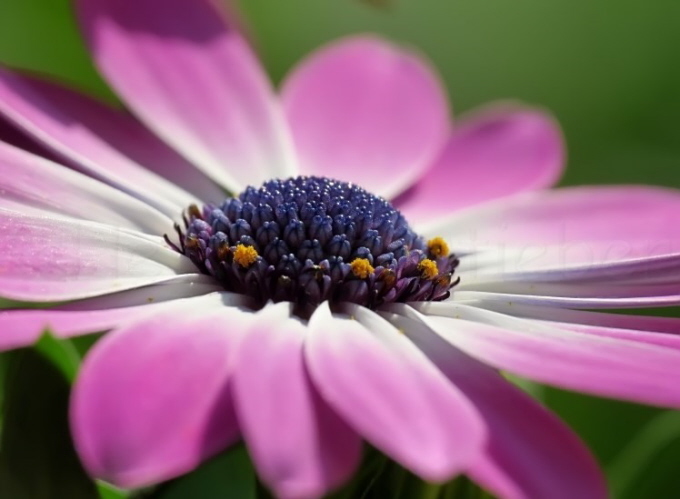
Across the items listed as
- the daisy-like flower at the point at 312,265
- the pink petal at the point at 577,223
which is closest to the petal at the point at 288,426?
the daisy-like flower at the point at 312,265

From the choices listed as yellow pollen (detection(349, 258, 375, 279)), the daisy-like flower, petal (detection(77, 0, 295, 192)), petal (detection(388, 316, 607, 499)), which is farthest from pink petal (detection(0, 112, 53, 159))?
petal (detection(388, 316, 607, 499))

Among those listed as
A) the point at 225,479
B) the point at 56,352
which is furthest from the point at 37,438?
the point at 225,479

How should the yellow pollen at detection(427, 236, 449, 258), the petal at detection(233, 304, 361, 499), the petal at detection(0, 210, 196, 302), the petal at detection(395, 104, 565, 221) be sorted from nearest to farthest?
the petal at detection(233, 304, 361, 499) < the petal at detection(0, 210, 196, 302) < the yellow pollen at detection(427, 236, 449, 258) < the petal at detection(395, 104, 565, 221)

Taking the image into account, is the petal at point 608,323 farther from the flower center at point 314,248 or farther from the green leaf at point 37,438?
the green leaf at point 37,438

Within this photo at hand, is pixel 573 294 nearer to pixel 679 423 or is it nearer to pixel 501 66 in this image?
pixel 679 423

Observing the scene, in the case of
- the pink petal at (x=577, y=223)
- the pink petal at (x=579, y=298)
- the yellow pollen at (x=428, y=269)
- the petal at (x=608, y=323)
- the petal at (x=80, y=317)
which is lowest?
the petal at (x=80, y=317)

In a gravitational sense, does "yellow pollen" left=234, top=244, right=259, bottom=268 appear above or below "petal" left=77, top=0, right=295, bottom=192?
below

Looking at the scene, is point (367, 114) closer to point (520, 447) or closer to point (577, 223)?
point (577, 223)

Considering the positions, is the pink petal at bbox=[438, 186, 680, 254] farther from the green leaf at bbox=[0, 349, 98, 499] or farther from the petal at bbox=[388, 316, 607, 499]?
the green leaf at bbox=[0, 349, 98, 499]

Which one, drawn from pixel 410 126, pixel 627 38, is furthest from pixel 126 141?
pixel 627 38
